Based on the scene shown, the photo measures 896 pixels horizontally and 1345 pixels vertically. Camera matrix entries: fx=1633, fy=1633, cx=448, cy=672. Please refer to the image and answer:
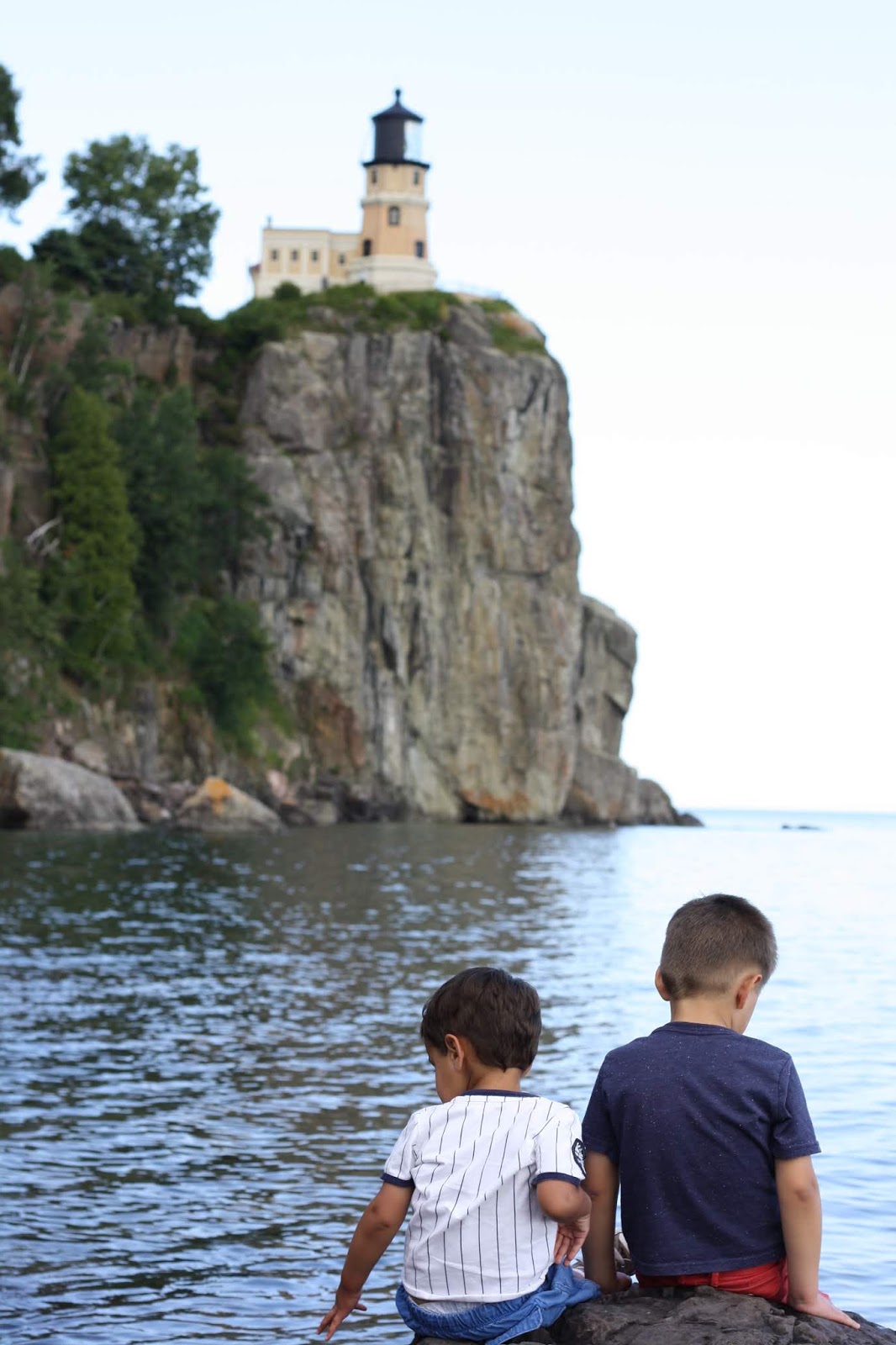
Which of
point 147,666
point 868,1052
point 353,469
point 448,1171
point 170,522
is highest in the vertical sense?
point 353,469

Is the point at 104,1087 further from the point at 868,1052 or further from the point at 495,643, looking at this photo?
the point at 495,643

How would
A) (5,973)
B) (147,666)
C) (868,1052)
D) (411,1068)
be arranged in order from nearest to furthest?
1. (411,1068)
2. (868,1052)
3. (5,973)
4. (147,666)

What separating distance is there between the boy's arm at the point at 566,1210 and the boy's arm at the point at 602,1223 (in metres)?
0.08

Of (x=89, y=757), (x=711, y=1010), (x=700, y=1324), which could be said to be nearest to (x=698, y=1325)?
(x=700, y=1324)

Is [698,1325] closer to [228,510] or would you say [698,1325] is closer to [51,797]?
[51,797]

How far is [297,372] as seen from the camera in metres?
92.4

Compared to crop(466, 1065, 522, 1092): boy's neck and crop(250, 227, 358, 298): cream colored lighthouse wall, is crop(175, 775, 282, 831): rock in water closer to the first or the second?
crop(466, 1065, 522, 1092): boy's neck

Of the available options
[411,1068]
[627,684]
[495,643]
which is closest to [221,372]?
[495,643]

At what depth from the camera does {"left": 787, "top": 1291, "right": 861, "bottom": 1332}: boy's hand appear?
455cm

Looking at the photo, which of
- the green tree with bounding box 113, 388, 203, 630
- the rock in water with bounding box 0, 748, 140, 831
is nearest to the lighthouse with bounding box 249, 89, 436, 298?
the green tree with bounding box 113, 388, 203, 630

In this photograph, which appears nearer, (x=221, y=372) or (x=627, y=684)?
(x=221, y=372)

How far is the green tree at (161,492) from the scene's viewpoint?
7425 centimetres

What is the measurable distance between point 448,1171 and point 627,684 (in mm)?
120019

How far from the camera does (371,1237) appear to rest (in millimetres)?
4910
